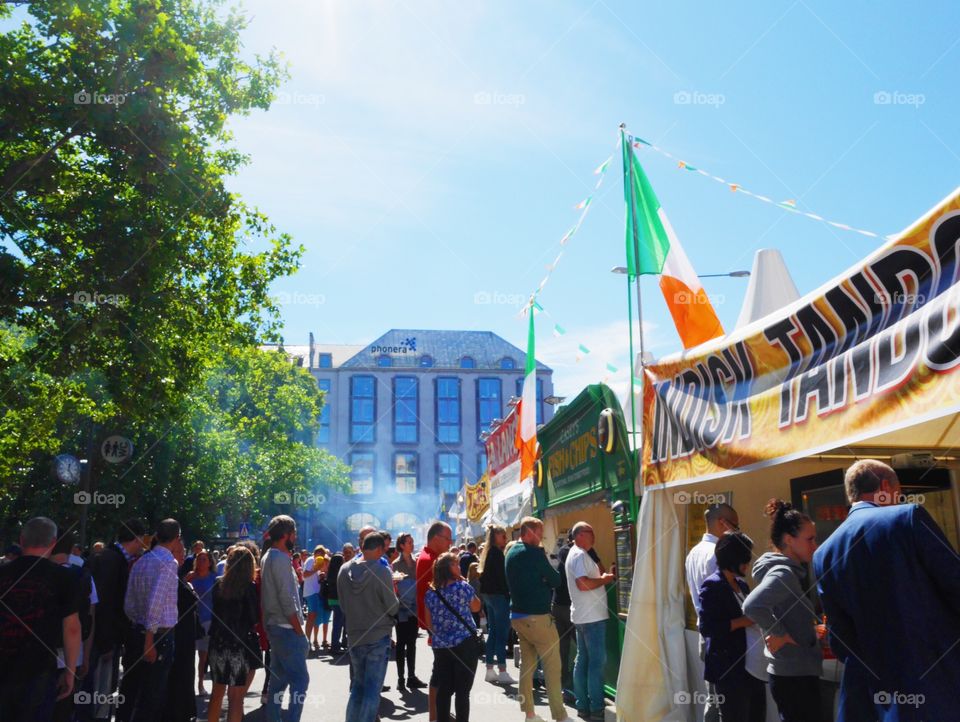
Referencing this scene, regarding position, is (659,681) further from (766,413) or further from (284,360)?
(284,360)

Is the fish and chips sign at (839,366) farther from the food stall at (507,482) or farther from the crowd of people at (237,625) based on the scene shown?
the food stall at (507,482)

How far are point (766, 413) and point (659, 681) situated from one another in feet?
10.7

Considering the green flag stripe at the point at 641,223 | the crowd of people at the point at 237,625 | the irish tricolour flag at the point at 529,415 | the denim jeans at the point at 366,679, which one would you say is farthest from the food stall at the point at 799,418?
the irish tricolour flag at the point at 529,415

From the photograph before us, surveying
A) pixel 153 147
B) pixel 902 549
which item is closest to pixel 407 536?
pixel 153 147

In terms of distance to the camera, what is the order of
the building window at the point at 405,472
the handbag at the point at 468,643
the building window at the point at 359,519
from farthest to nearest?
1. the building window at the point at 405,472
2. the building window at the point at 359,519
3. the handbag at the point at 468,643

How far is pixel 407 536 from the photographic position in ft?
36.6

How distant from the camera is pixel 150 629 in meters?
7.21

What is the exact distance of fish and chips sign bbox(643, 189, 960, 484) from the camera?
152 inches

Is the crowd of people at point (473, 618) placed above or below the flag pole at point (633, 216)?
below

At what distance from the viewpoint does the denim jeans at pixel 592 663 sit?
8.32m

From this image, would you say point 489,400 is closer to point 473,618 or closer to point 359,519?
point 359,519

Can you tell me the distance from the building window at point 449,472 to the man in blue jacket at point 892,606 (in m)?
71.6

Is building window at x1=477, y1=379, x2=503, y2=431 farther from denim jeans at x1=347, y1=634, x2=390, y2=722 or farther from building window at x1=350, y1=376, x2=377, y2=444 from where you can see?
denim jeans at x1=347, y1=634, x2=390, y2=722

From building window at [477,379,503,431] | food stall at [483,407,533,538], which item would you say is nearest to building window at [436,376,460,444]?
building window at [477,379,503,431]
